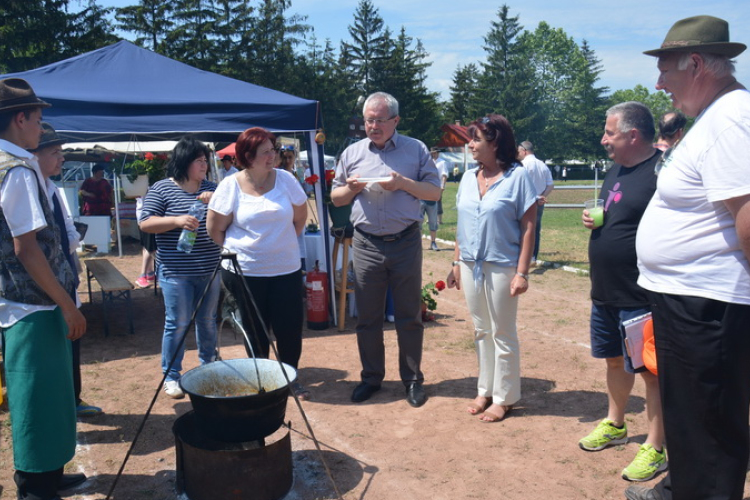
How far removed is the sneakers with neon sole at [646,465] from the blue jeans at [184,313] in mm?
2951

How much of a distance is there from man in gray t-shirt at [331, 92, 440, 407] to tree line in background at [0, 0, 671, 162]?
28.2m

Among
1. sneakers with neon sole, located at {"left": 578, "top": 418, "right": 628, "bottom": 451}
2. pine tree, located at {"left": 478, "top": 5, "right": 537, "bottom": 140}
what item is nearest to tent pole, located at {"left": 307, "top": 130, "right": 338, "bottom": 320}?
sneakers with neon sole, located at {"left": 578, "top": 418, "right": 628, "bottom": 451}

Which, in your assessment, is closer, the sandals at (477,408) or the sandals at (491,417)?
the sandals at (491,417)

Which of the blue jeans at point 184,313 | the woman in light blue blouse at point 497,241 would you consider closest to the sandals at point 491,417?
the woman in light blue blouse at point 497,241

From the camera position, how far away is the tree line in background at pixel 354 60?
29.0 meters

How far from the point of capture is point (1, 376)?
4688 millimetres

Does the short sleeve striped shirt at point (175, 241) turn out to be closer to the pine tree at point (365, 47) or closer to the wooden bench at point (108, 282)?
the wooden bench at point (108, 282)

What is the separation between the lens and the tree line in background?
28969 millimetres

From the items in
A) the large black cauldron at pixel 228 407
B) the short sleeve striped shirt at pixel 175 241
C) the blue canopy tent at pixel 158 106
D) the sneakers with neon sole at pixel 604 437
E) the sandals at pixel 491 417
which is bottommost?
the sandals at pixel 491 417

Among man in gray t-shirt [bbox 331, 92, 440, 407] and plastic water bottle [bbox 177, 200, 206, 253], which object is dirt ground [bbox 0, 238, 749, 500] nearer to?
man in gray t-shirt [bbox 331, 92, 440, 407]

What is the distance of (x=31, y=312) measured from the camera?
282cm

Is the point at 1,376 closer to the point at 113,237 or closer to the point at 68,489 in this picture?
the point at 68,489

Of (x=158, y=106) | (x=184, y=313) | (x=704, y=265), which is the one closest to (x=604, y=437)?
(x=704, y=265)

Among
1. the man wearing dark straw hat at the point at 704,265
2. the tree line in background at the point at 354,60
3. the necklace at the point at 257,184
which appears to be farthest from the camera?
the tree line in background at the point at 354,60
